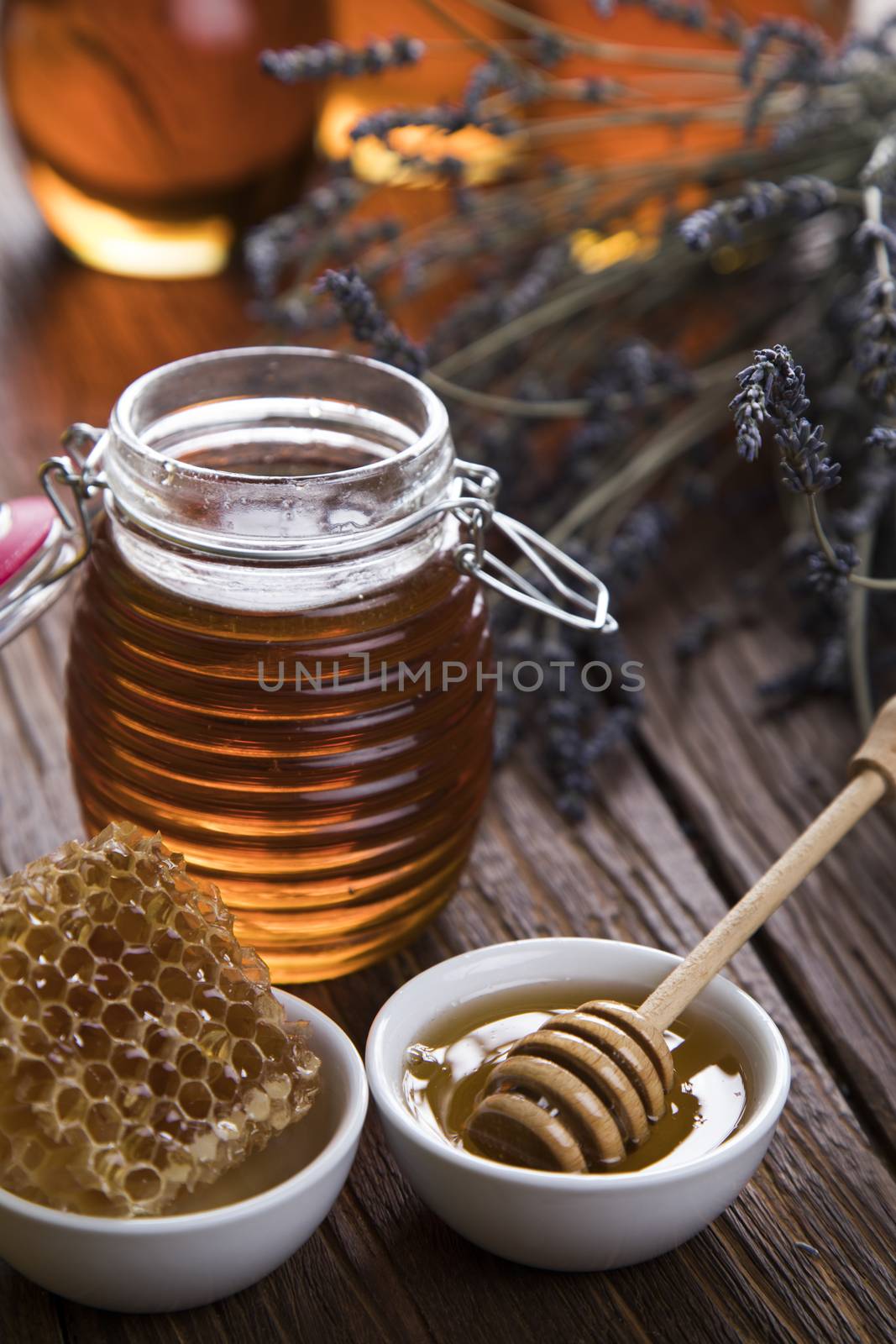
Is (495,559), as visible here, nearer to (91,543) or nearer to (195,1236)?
(91,543)

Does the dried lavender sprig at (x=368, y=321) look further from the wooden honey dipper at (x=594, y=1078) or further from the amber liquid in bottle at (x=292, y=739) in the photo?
the wooden honey dipper at (x=594, y=1078)

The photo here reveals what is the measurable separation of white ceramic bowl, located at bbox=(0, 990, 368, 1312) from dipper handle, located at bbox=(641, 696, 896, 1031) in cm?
14

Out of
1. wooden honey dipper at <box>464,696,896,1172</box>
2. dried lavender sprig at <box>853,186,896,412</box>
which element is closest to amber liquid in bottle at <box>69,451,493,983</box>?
wooden honey dipper at <box>464,696,896,1172</box>

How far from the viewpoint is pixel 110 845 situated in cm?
60

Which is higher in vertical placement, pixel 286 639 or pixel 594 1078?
pixel 286 639

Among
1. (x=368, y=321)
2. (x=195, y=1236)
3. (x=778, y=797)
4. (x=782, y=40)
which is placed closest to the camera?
(x=195, y=1236)

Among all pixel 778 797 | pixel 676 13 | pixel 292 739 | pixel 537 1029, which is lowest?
pixel 778 797

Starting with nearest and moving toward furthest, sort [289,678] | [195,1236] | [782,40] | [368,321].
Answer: [195,1236] < [289,678] < [368,321] < [782,40]

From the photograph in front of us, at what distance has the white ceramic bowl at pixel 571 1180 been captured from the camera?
1.73ft

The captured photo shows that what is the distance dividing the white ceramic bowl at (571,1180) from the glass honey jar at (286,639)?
0.08 m

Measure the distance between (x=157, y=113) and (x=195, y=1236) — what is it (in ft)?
3.29

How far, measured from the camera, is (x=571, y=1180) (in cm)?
52

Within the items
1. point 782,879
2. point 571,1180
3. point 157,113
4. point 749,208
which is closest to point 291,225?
point 157,113

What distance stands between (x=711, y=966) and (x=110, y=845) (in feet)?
0.82
